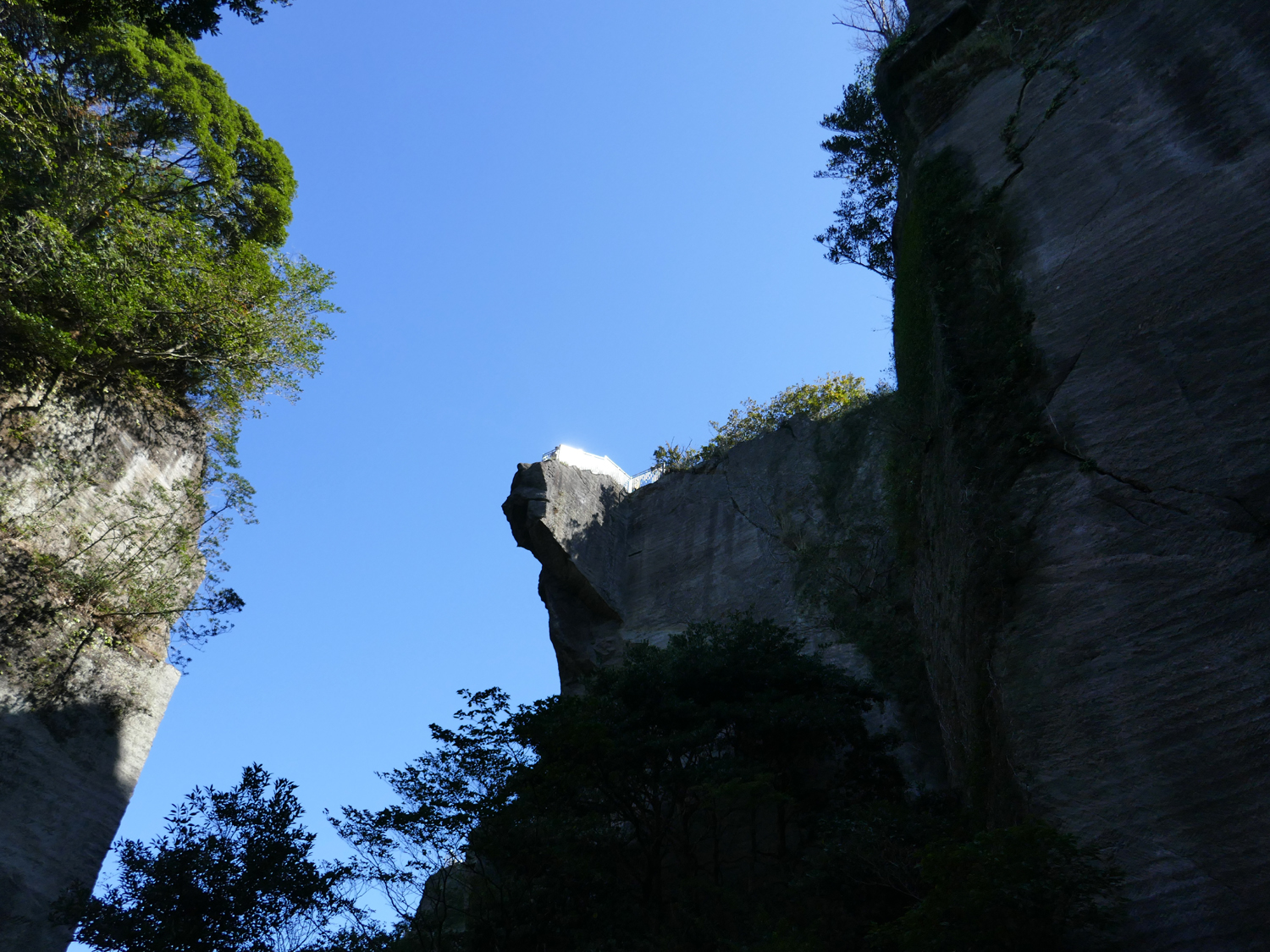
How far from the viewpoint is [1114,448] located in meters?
9.92

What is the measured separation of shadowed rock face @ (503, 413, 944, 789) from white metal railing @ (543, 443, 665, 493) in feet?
1.05

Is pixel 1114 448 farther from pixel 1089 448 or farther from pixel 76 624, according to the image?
pixel 76 624

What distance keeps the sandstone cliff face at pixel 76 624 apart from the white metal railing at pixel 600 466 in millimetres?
7652

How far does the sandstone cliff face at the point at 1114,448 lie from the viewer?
25.8 ft

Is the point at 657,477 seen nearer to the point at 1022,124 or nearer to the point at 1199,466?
the point at 1022,124

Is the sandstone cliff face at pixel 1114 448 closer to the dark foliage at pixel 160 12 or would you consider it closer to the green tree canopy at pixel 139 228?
the dark foliage at pixel 160 12

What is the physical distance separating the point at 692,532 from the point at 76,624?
11.9 meters

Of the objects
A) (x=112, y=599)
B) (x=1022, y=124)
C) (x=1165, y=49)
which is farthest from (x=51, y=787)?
(x=1165, y=49)

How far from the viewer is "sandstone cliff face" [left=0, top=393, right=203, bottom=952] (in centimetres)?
1470

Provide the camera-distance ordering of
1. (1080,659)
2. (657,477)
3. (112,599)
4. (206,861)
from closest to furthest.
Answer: (1080,659)
(206,861)
(112,599)
(657,477)

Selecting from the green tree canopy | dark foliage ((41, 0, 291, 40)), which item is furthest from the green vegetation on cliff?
dark foliage ((41, 0, 291, 40))

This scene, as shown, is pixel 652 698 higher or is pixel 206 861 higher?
pixel 652 698

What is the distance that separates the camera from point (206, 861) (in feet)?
41.7

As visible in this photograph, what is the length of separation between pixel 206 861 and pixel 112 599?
6.39 metres
